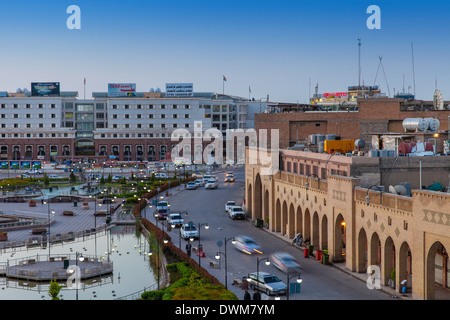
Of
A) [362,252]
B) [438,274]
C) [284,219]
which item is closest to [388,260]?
[438,274]

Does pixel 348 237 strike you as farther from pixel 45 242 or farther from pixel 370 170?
pixel 45 242

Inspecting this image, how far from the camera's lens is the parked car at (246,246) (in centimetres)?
4512

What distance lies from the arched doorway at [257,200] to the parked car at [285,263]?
20.8 m

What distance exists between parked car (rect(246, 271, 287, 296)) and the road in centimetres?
70

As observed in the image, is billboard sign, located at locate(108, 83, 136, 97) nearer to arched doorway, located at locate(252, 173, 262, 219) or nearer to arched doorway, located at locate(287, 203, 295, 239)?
arched doorway, located at locate(252, 173, 262, 219)

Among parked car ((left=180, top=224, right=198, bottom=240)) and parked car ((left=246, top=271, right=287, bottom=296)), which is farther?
parked car ((left=180, top=224, right=198, bottom=240))

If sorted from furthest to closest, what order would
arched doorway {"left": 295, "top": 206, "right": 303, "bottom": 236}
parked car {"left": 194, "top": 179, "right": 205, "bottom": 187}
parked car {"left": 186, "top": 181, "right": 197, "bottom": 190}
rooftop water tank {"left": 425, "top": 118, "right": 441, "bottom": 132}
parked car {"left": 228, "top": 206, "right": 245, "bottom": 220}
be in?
parked car {"left": 194, "top": 179, "right": 205, "bottom": 187} → parked car {"left": 186, "top": 181, "right": 197, "bottom": 190} → parked car {"left": 228, "top": 206, "right": 245, "bottom": 220} → arched doorway {"left": 295, "top": 206, "right": 303, "bottom": 236} → rooftop water tank {"left": 425, "top": 118, "right": 441, "bottom": 132}

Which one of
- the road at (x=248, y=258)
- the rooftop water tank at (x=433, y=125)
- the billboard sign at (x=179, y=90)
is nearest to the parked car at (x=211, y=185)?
the road at (x=248, y=258)

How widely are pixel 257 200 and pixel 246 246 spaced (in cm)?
1746

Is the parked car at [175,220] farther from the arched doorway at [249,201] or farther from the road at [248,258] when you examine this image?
the arched doorway at [249,201]

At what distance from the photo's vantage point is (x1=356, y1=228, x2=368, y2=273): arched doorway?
38188 millimetres

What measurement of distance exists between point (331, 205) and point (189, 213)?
25213 millimetres

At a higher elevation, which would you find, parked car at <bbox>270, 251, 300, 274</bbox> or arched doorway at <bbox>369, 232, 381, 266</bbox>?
arched doorway at <bbox>369, 232, 381, 266</bbox>

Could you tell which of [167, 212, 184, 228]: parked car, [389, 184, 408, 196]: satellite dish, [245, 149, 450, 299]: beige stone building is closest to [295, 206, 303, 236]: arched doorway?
[245, 149, 450, 299]: beige stone building
